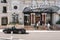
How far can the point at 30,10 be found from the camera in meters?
53.6

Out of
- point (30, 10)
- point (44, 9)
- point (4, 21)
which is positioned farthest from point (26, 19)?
point (4, 21)

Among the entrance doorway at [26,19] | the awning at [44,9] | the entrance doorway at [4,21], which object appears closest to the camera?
the awning at [44,9]

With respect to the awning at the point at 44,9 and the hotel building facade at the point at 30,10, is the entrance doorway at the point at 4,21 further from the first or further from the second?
the awning at the point at 44,9

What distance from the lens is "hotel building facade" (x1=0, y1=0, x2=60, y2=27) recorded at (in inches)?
2112

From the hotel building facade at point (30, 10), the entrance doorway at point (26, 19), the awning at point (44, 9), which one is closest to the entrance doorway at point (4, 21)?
the hotel building facade at point (30, 10)

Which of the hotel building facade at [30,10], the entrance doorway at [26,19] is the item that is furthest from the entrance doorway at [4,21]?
the entrance doorway at [26,19]

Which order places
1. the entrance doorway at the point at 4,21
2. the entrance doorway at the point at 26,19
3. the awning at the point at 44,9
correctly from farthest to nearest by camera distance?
the entrance doorway at the point at 4,21, the entrance doorway at the point at 26,19, the awning at the point at 44,9

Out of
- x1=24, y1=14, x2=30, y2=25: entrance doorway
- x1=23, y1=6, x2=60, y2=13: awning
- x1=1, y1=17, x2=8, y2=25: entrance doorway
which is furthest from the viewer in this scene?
x1=1, y1=17, x2=8, y2=25: entrance doorway

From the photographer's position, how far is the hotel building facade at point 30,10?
176ft

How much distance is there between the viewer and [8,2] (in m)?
54.3

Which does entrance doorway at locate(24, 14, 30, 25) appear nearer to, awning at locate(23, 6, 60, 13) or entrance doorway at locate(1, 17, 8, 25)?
awning at locate(23, 6, 60, 13)

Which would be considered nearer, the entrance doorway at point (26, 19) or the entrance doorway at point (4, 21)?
the entrance doorway at point (26, 19)

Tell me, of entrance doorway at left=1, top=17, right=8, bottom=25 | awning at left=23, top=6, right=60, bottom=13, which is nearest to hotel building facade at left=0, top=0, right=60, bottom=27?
awning at left=23, top=6, right=60, bottom=13

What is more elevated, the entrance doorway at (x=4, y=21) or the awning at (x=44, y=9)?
the awning at (x=44, y=9)
